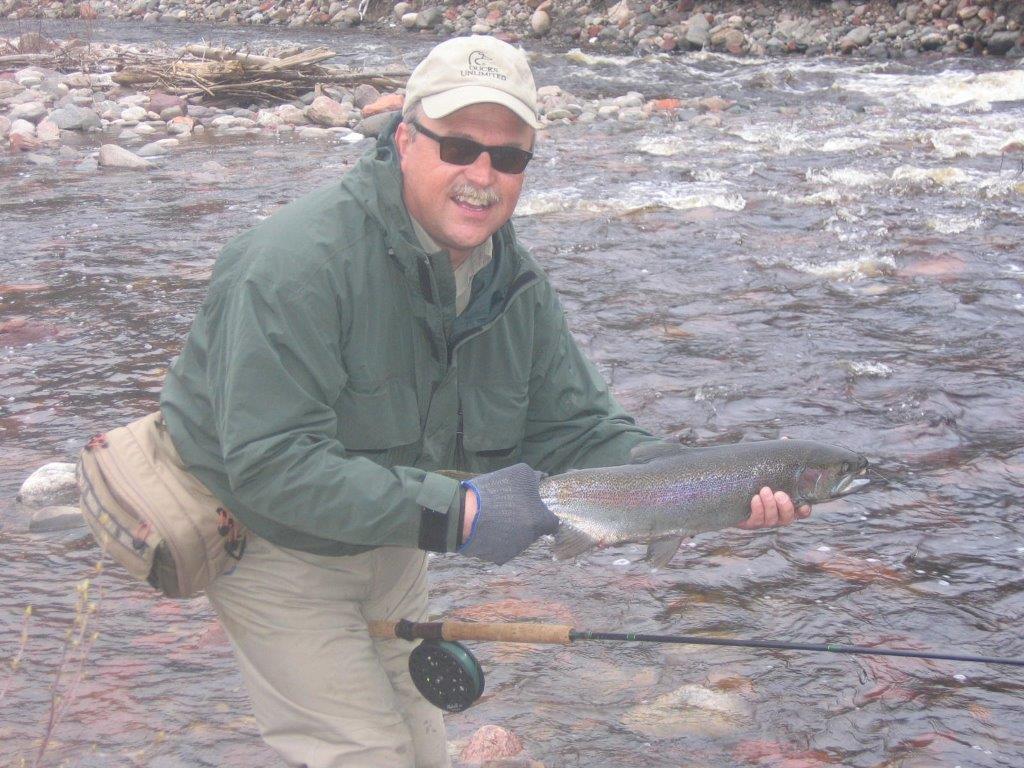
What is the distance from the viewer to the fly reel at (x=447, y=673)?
280cm

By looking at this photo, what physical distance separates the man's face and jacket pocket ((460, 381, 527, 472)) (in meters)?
0.40

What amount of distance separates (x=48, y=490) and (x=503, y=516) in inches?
128

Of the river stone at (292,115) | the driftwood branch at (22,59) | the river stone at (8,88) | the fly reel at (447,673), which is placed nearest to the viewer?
the fly reel at (447,673)

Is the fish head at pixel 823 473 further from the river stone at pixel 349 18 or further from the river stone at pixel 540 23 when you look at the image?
the river stone at pixel 349 18

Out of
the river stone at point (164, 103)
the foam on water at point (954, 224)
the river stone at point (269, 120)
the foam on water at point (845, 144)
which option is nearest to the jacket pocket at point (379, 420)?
the foam on water at point (954, 224)


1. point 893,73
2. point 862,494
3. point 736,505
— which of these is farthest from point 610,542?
point 893,73

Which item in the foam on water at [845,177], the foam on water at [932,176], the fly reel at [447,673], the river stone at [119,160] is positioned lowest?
the river stone at [119,160]

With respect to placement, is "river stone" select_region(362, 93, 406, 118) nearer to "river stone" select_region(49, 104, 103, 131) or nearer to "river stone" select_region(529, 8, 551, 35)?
"river stone" select_region(49, 104, 103, 131)

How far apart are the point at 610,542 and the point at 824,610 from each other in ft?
5.99

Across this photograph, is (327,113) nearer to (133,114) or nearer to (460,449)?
(133,114)

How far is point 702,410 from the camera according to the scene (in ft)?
21.1

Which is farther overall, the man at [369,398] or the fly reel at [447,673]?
the fly reel at [447,673]

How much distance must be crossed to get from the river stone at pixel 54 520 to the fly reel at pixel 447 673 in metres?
2.63

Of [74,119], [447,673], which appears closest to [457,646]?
[447,673]
